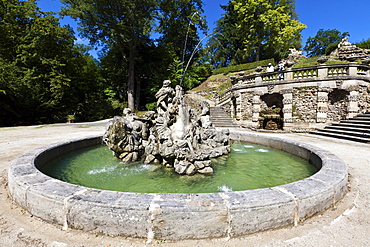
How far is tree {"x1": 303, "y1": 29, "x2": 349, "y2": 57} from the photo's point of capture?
57562 millimetres

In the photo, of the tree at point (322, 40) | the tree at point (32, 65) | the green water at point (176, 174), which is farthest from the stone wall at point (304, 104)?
the tree at point (322, 40)

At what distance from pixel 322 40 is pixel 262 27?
36318mm

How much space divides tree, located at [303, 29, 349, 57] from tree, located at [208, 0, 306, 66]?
2149 cm

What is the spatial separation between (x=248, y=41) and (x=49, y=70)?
1404 inches

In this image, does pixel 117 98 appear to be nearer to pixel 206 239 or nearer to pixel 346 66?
pixel 346 66

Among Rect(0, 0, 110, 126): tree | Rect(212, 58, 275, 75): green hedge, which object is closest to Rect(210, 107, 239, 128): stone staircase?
Rect(0, 0, 110, 126): tree

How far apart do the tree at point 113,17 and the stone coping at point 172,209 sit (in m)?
24.0

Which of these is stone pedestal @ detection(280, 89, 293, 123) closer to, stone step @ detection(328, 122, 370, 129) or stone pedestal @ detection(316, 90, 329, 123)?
stone pedestal @ detection(316, 90, 329, 123)

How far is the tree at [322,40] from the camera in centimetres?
5756

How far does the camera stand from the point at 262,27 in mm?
37094

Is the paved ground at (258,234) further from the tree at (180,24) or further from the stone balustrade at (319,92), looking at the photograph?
the tree at (180,24)

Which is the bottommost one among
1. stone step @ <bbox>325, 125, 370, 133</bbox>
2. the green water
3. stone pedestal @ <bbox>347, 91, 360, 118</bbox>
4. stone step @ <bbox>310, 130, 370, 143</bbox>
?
the green water

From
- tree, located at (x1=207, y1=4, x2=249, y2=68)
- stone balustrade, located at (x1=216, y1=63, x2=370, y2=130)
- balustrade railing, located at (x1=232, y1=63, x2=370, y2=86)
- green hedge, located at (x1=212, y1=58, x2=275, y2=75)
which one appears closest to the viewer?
stone balustrade, located at (x1=216, y1=63, x2=370, y2=130)

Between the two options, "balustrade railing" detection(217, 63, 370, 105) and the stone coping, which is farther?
"balustrade railing" detection(217, 63, 370, 105)
